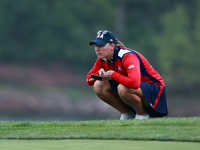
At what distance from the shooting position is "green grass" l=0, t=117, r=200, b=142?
3.18m

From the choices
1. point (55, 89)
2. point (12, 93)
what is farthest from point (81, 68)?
point (12, 93)

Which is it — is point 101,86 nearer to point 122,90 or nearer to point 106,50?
point 122,90

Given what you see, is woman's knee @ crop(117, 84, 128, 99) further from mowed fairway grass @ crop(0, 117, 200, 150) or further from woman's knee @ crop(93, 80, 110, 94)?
mowed fairway grass @ crop(0, 117, 200, 150)

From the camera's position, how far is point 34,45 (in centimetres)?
2561

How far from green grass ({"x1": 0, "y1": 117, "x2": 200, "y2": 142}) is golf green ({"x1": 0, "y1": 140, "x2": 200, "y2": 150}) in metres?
0.14

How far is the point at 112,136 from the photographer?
322 cm

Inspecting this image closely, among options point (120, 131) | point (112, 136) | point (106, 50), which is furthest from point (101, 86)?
point (112, 136)

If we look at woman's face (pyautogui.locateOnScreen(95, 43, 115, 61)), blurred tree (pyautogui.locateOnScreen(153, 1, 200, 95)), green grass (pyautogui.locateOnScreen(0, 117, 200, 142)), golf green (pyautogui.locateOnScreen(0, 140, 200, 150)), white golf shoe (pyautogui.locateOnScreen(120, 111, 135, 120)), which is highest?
blurred tree (pyautogui.locateOnScreen(153, 1, 200, 95))

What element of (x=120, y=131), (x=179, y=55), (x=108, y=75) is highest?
(x=179, y=55)

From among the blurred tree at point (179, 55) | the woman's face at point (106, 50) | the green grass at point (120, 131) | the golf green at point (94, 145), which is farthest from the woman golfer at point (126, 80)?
the blurred tree at point (179, 55)

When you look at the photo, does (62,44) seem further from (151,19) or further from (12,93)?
(151,19)

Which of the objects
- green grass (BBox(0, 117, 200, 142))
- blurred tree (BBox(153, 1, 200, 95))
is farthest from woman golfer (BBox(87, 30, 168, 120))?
blurred tree (BBox(153, 1, 200, 95))

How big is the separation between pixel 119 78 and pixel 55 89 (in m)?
20.2

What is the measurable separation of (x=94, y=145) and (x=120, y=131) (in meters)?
0.68
